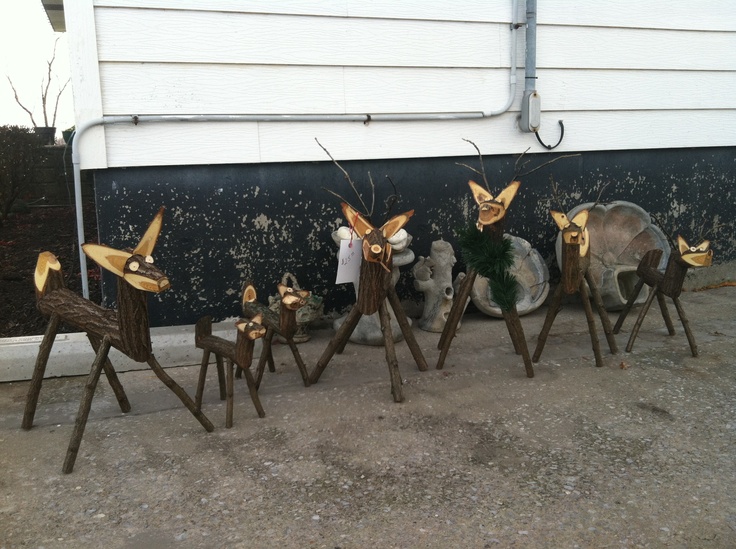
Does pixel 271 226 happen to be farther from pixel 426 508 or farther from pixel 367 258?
pixel 426 508

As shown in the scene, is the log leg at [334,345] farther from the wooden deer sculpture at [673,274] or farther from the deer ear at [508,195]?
the wooden deer sculpture at [673,274]

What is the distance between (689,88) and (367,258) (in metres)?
3.82

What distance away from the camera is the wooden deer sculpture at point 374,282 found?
350 centimetres

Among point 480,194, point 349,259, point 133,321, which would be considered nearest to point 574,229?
point 480,194

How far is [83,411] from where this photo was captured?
2.98m

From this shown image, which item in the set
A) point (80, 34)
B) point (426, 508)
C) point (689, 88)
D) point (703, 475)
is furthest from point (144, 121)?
point (689, 88)

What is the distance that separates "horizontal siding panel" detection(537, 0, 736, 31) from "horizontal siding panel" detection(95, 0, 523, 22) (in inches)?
18.4

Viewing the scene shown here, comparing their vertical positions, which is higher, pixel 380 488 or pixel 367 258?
pixel 367 258

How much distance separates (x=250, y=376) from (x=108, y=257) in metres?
0.98

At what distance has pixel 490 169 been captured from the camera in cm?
515

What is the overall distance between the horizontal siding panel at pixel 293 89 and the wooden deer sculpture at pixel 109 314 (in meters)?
1.43

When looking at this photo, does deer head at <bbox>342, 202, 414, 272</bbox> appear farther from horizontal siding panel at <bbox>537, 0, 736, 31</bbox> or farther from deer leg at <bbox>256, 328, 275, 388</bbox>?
horizontal siding panel at <bbox>537, 0, 736, 31</bbox>

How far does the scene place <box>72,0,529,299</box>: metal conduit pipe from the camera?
4160 mm

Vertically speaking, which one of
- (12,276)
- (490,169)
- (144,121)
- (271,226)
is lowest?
(12,276)
